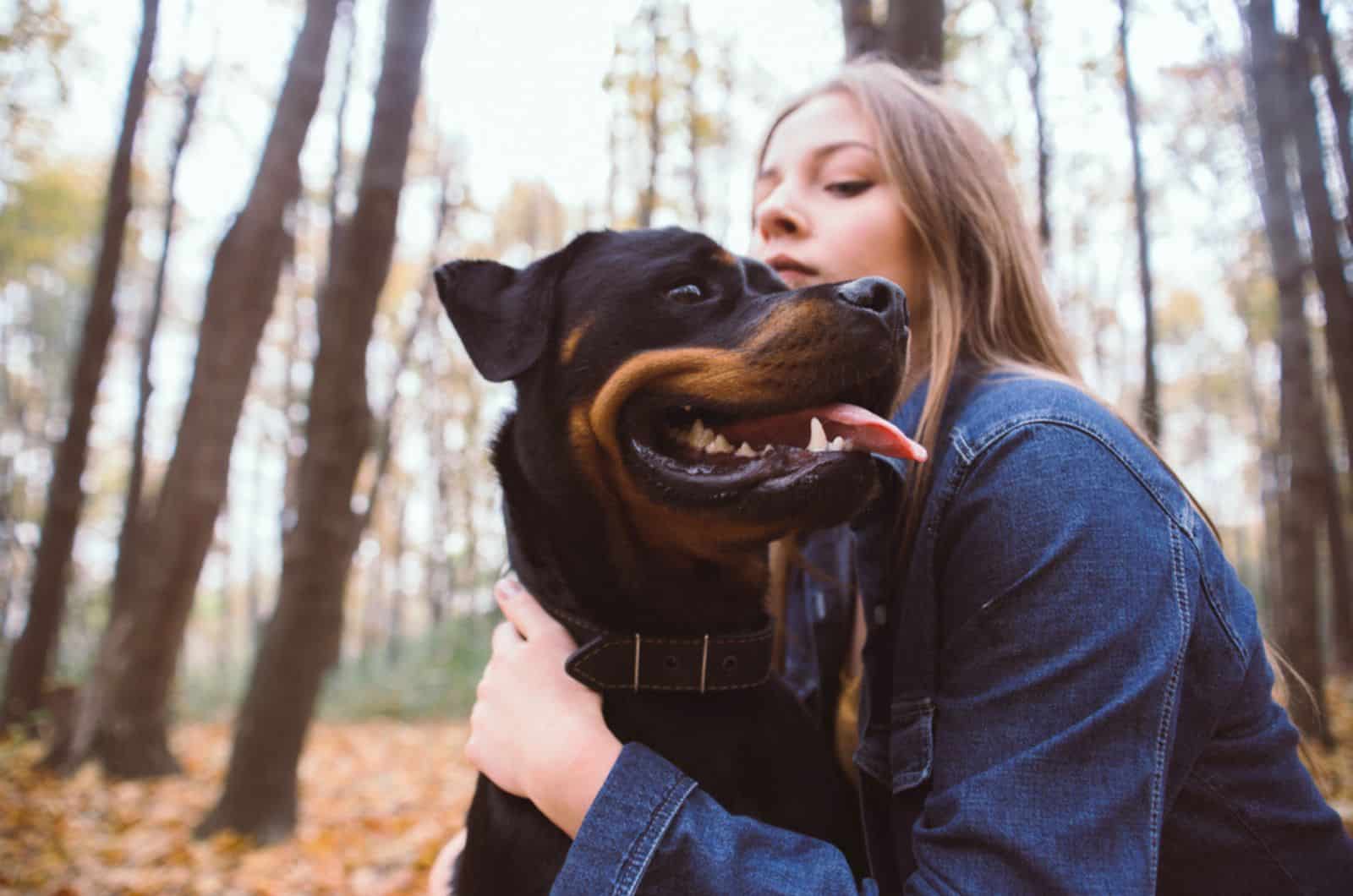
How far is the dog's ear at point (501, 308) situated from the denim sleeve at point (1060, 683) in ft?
3.54

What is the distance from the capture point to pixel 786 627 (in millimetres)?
2688

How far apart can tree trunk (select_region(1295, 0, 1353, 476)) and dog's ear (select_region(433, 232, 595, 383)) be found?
5703 mm

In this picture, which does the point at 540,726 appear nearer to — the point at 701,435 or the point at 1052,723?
the point at 701,435

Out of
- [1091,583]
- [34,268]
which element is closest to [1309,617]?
[1091,583]

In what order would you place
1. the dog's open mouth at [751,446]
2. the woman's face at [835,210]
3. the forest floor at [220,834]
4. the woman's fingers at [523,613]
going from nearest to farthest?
the dog's open mouth at [751,446] < the woman's fingers at [523,613] < the woman's face at [835,210] < the forest floor at [220,834]

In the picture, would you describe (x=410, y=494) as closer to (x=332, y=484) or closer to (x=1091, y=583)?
(x=332, y=484)

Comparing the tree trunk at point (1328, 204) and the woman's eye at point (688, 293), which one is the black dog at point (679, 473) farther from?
the tree trunk at point (1328, 204)

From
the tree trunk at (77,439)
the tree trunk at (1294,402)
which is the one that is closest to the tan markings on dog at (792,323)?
the tree trunk at (1294,402)

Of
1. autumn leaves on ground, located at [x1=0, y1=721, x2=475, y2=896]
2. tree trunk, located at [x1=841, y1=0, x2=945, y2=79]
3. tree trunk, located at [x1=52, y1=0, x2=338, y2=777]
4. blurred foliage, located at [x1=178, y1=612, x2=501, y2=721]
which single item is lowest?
blurred foliage, located at [x1=178, y1=612, x2=501, y2=721]

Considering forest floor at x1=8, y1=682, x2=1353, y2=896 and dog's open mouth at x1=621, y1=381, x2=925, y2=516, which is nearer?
dog's open mouth at x1=621, y1=381, x2=925, y2=516

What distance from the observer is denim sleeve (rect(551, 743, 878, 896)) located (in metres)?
1.41

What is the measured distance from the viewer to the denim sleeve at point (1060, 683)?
4.11ft

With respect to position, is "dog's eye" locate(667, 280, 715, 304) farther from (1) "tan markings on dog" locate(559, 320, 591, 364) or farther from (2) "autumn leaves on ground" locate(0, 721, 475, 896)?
(2) "autumn leaves on ground" locate(0, 721, 475, 896)

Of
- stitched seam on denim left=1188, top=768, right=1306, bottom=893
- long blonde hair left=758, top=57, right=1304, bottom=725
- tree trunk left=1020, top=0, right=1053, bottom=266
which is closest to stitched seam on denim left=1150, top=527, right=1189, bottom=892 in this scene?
stitched seam on denim left=1188, top=768, right=1306, bottom=893
